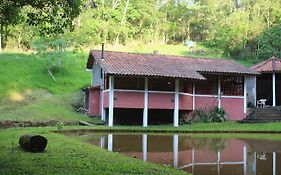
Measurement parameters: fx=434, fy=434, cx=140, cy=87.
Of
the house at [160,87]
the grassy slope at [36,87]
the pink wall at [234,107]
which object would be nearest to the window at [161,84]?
the house at [160,87]

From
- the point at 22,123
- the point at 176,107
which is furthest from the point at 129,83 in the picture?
the point at 22,123

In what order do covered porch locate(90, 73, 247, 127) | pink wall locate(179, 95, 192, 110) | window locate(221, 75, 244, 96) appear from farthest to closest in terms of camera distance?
window locate(221, 75, 244, 96) → pink wall locate(179, 95, 192, 110) → covered porch locate(90, 73, 247, 127)

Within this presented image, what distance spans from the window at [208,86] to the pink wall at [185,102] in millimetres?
926

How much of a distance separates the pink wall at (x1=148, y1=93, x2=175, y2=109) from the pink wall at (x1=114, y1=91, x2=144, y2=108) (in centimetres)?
57

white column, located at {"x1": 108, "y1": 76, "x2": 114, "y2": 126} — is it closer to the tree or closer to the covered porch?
the covered porch

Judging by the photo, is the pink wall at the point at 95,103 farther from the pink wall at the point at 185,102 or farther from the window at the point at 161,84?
the pink wall at the point at 185,102

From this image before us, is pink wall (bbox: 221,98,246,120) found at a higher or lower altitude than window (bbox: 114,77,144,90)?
lower

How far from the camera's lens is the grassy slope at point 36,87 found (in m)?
28.8

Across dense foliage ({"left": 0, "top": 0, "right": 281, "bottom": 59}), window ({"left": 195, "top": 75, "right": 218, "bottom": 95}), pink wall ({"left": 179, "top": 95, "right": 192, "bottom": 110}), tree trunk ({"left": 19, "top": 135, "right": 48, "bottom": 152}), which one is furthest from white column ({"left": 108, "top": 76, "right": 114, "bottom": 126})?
dense foliage ({"left": 0, "top": 0, "right": 281, "bottom": 59})

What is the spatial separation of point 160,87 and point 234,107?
5551 millimetres

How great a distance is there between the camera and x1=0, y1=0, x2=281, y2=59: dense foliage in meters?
45.8

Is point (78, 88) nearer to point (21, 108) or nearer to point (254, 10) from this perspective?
point (21, 108)

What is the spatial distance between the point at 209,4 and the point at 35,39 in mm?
28654

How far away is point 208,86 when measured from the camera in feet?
94.8
